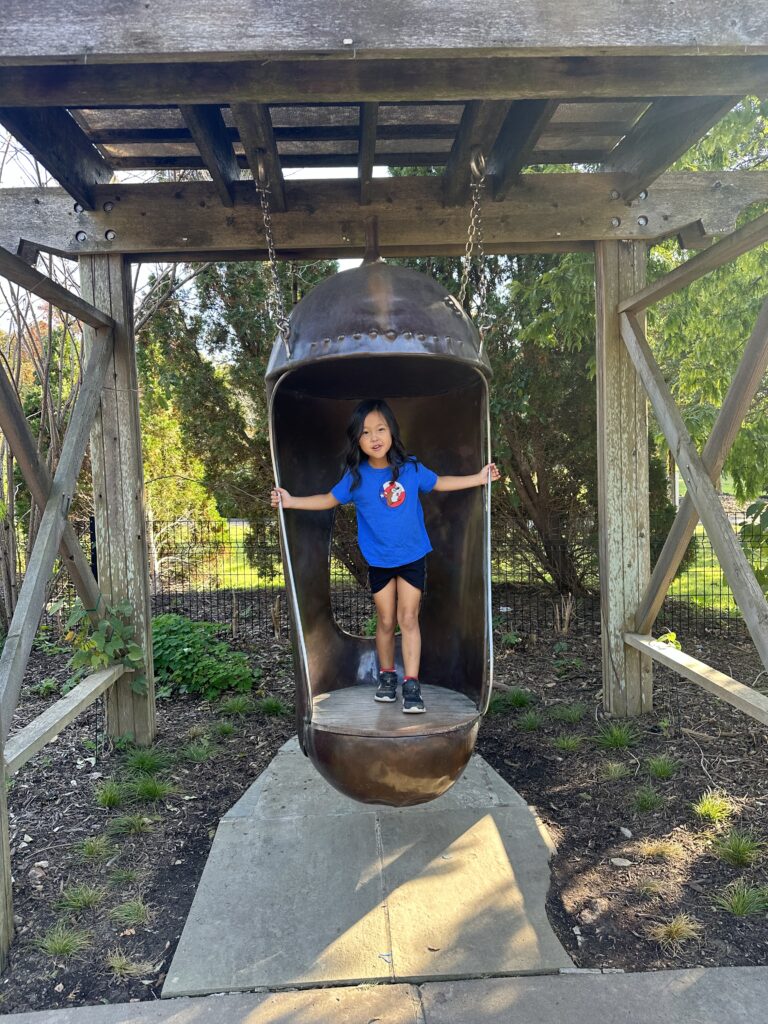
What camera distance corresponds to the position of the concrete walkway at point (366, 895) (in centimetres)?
226

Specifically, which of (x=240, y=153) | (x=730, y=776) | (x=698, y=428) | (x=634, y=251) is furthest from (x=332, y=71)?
Answer: (x=698, y=428)

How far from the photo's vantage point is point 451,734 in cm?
232

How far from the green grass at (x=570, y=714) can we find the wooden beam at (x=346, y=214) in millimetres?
2788

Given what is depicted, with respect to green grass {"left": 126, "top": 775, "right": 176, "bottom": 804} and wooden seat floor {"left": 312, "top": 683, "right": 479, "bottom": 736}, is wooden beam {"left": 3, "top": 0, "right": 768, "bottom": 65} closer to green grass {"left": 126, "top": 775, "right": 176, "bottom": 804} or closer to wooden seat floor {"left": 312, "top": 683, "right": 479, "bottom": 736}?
wooden seat floor {"left": 312, "top": 683, "right": 479, "bottom": 736}

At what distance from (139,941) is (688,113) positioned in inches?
155

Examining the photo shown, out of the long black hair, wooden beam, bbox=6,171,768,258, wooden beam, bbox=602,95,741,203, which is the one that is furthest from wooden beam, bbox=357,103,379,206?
wooden beam, bbox=602,95,741,203

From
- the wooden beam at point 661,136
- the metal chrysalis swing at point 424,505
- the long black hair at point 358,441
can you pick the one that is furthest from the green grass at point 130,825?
the wooden beam at point 661,136

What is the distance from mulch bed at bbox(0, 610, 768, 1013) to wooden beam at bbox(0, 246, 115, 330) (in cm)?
237

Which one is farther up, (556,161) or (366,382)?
(556,161)

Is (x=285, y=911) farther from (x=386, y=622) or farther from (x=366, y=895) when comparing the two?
(x=386, y=622)

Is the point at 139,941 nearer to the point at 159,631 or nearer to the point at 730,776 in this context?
the point at 730,776

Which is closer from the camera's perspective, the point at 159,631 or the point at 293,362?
the point at 293,362

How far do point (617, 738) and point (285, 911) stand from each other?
2120 mm

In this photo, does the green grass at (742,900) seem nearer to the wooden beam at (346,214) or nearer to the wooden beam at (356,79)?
the wooden beam at (356,79)
